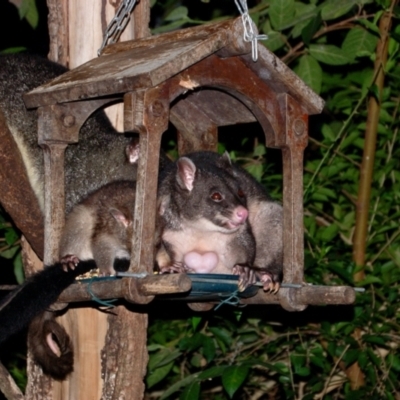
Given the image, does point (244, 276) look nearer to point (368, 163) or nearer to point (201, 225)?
point (201, 225)

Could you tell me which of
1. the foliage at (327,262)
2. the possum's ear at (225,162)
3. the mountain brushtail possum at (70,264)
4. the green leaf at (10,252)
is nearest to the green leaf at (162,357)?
the foliage at (327,262)

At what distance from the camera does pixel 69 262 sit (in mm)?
4156

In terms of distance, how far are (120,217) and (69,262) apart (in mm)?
336

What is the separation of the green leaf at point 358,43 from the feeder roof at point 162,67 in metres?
1.03

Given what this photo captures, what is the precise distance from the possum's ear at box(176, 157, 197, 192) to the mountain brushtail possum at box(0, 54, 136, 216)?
62 centimetres

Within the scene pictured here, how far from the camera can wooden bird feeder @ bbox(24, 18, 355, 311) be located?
12.4ft

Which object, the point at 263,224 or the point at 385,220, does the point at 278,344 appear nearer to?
the point at 385,220

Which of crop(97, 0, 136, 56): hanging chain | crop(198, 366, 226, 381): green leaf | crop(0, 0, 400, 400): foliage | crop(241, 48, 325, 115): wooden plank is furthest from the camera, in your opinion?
crop(0, 0, 400, 400): foliage

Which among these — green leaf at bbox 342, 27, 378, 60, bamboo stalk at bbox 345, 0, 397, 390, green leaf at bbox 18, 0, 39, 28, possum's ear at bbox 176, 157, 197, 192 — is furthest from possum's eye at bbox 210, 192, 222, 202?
green leaf at bbox 18, 0, 39, 28

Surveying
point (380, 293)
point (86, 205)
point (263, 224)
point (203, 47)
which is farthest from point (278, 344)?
point (203, 47)

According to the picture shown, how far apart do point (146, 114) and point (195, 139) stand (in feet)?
4.35

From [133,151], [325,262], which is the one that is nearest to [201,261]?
[133,151]

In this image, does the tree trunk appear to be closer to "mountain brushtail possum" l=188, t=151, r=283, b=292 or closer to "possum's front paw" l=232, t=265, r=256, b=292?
"mountain brushtail possum" l=188, t=151, r=283, b=292

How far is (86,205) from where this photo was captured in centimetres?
448
